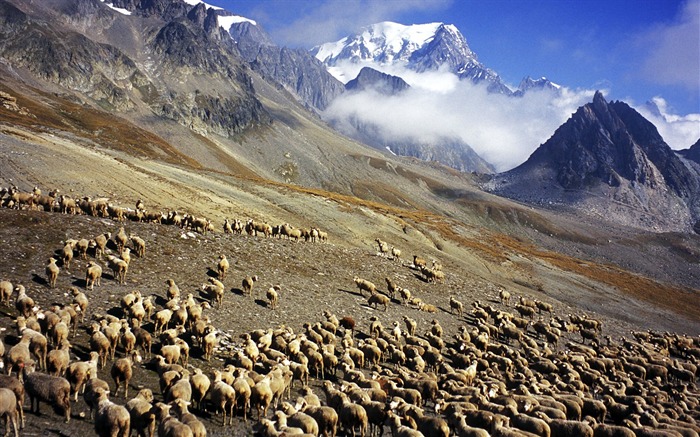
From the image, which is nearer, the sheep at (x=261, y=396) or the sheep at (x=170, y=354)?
the sheep at (x=261, y=396)

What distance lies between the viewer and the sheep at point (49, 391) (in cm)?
1212

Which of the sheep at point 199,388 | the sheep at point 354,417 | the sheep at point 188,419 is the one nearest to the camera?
the sheep at point 188,419

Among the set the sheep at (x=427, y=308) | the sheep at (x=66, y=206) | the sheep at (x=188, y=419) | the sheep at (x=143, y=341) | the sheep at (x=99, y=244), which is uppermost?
the sheep at (x=66, y=206)

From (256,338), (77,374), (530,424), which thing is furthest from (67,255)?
(530,424)

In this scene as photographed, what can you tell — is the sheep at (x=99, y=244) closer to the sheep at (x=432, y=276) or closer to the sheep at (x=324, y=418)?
the sheep at (x=324, y=418)

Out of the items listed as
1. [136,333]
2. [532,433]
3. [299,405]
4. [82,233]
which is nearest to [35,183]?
[82,233]

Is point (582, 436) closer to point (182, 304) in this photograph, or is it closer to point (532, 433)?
point (532, 433)

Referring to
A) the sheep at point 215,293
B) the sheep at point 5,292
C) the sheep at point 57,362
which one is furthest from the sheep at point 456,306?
the sheep at point 5,292

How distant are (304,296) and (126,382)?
1547 centimetres

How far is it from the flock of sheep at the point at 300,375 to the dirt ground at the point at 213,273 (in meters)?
0.37

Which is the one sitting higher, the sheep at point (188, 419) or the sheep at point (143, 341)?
the sheep at point (188, 419)

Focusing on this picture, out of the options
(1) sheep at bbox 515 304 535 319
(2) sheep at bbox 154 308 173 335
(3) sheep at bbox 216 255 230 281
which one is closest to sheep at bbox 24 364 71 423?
(2) sheep at bbox 154 308 173 335

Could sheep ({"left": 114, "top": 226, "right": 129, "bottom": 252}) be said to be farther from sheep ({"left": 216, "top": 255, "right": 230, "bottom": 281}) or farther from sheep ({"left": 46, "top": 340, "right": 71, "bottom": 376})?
sheep ({"left": 46, "top": 340, "right": 71, "bottom": 376})

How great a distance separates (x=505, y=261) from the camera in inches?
2972
